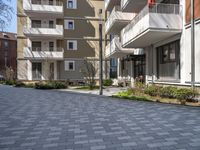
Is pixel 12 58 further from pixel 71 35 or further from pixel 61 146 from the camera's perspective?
pixel 61 146

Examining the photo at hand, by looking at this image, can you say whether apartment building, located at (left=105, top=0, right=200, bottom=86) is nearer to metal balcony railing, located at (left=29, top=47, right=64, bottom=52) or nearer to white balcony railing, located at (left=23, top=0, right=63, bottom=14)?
white balcony railing, located at (left=23, top=0, right=63, bottom=14)

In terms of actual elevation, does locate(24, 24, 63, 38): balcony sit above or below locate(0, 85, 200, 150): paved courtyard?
above

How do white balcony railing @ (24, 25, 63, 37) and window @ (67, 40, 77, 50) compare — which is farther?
window @ (67, 40, 77, 50)

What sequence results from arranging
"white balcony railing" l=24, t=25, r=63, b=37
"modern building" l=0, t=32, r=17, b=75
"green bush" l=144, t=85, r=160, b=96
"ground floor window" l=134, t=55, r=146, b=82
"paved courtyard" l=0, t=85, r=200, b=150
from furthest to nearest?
"modern building" l=0, t=32, r=17, b=75 < "white balcony railing" l=24, t=25, r=63, b=37 < "ground floor window" l=134, t=55, r=146, b=82 < "green bush" l=144, t=85, r=160, b=96 < "paved courtyard" l=0, t=85, r=200, b=150

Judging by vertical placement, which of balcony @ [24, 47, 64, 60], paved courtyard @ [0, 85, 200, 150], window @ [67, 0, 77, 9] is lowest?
paved courtyard @ [0, 85, 200, 150]

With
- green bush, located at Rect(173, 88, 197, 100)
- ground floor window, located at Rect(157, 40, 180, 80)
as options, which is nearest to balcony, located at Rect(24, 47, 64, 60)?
ground floor window, located at Rect(157, 40, 180, 80)

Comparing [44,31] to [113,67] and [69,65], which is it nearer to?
[69,65]

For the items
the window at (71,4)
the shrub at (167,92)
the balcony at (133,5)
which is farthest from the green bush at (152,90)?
the window at (71,4)

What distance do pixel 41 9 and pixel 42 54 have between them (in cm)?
573

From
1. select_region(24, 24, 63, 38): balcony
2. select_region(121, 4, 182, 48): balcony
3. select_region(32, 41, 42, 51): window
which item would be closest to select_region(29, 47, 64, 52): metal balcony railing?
select_region(32, 41, 42, 51): window

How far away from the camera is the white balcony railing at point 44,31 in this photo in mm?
28750

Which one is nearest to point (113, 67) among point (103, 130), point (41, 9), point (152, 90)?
point (41, 9)

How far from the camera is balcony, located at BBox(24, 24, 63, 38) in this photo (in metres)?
28.8

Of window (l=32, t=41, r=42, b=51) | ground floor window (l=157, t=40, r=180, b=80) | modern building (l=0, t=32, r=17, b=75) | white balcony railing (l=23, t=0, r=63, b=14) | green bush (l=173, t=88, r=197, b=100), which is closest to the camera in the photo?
green bush (l=173, t=88, r=197, b=100)
